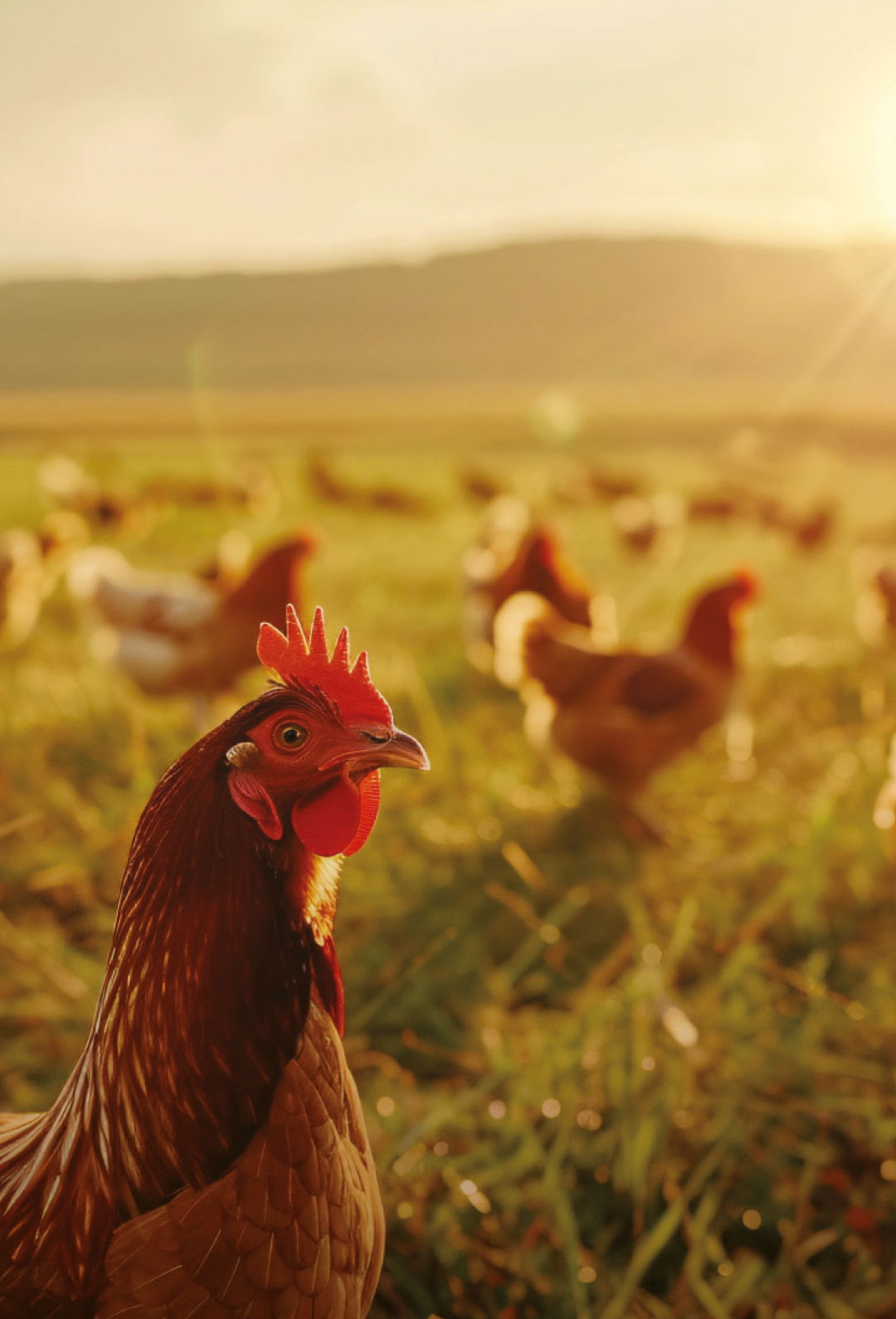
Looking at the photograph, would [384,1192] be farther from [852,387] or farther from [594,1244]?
[852,387]

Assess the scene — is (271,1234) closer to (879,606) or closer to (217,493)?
(879,606)

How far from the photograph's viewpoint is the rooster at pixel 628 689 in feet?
14.1

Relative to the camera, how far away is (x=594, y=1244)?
203 cm

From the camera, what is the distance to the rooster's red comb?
4.03 ft

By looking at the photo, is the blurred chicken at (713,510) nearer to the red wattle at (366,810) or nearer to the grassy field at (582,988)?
the grassy field at (582,988)

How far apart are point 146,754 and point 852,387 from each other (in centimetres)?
4729

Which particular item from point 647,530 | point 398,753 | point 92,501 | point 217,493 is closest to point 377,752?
point 398,753

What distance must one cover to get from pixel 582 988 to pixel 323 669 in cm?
222

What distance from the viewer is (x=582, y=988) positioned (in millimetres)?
3094

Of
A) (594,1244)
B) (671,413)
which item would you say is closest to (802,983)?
(594,1244)

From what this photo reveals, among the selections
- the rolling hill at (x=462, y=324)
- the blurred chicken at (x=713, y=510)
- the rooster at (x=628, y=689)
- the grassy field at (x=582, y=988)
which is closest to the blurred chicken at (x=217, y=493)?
the blurred chicken at (x=713, y=510)

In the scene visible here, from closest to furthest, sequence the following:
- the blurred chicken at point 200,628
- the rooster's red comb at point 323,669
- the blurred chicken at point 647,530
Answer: the rooster's red comb at point 323,669
the blurred chicken at point 200,628
the blurred chicken at point 647,530

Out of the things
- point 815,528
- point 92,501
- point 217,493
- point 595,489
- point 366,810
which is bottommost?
point 366,810

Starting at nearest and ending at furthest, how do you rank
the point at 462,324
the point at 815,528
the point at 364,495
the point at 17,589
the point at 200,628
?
1. the point at 200,628
2. the point at 17,589
3. the point at 815,528
4. the point at 364,495
5. the point at 462,324
